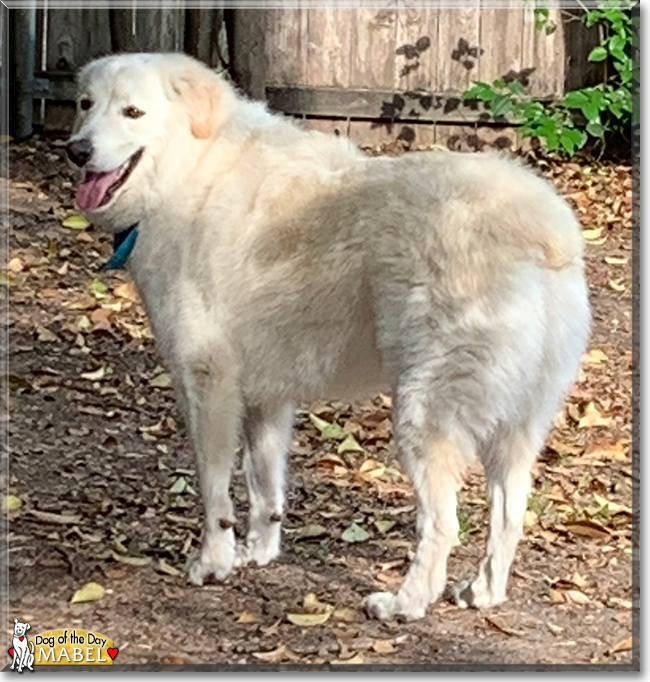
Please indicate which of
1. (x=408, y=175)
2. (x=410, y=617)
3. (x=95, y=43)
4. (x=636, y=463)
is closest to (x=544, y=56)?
(x=95, y=43)

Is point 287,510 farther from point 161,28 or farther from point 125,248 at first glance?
point 161,28

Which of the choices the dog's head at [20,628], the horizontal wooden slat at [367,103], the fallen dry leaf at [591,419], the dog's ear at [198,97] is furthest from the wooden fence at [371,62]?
the dog's head at [20,628]

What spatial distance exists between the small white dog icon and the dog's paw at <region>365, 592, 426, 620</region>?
0.93 m

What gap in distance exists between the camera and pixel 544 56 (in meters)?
7.03

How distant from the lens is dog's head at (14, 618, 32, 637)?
11.5ft

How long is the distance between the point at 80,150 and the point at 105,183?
0.48 ft

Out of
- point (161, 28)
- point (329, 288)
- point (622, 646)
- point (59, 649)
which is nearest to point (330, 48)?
point (161, 28)

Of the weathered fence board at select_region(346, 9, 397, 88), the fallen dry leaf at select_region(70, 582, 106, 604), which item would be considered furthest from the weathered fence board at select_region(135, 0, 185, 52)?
the fallen dry leaf at select_region(70, 582, 106, 604)

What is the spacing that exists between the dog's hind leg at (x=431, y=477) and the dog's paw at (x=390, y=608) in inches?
2.4

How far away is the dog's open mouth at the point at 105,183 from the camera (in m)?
3.94

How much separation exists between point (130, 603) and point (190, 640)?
287 mm

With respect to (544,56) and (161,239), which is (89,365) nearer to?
(161,239)

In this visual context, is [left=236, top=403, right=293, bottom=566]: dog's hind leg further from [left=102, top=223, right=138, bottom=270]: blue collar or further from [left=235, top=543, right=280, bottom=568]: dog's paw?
[left=102, top=223, right=138, bottom=270]: blue collar

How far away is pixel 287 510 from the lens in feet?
15.0
